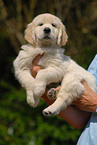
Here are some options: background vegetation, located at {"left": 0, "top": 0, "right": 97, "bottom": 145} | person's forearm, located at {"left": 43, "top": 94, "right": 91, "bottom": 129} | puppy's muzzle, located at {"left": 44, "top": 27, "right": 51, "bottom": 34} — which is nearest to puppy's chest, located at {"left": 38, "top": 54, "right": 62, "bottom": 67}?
puppy's muzzle, located at {"left": 44, "top": 27, "right": 51, "bottom": 34}

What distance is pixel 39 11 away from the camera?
23.4ft

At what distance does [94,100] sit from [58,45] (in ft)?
2.53

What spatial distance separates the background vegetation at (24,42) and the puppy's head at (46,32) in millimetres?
2465

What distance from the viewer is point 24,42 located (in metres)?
7.03

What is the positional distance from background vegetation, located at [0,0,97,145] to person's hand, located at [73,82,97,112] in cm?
266

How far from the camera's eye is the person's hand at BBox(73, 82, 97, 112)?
92.6 inches

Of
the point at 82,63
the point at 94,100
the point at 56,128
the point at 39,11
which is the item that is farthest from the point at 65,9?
the point at 94,100

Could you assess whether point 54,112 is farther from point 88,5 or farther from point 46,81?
point 88,5

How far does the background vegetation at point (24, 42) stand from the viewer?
17.0 ft

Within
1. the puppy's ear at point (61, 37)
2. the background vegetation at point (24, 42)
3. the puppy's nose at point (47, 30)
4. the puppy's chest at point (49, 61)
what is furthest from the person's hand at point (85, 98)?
the background vegetation at point (24, 42)

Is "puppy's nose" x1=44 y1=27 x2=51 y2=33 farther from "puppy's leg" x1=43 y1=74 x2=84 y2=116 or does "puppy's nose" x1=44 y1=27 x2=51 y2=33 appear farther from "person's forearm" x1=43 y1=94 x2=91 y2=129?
"person's forearm" x1=43 y1=94 x2=91 y2=129

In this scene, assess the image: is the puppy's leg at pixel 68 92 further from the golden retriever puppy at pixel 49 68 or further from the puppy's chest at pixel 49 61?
the puppy's chest at pixel 49 61

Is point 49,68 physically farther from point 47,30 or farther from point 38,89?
point 47,30

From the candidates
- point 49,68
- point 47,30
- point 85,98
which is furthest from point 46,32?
point 85,98
